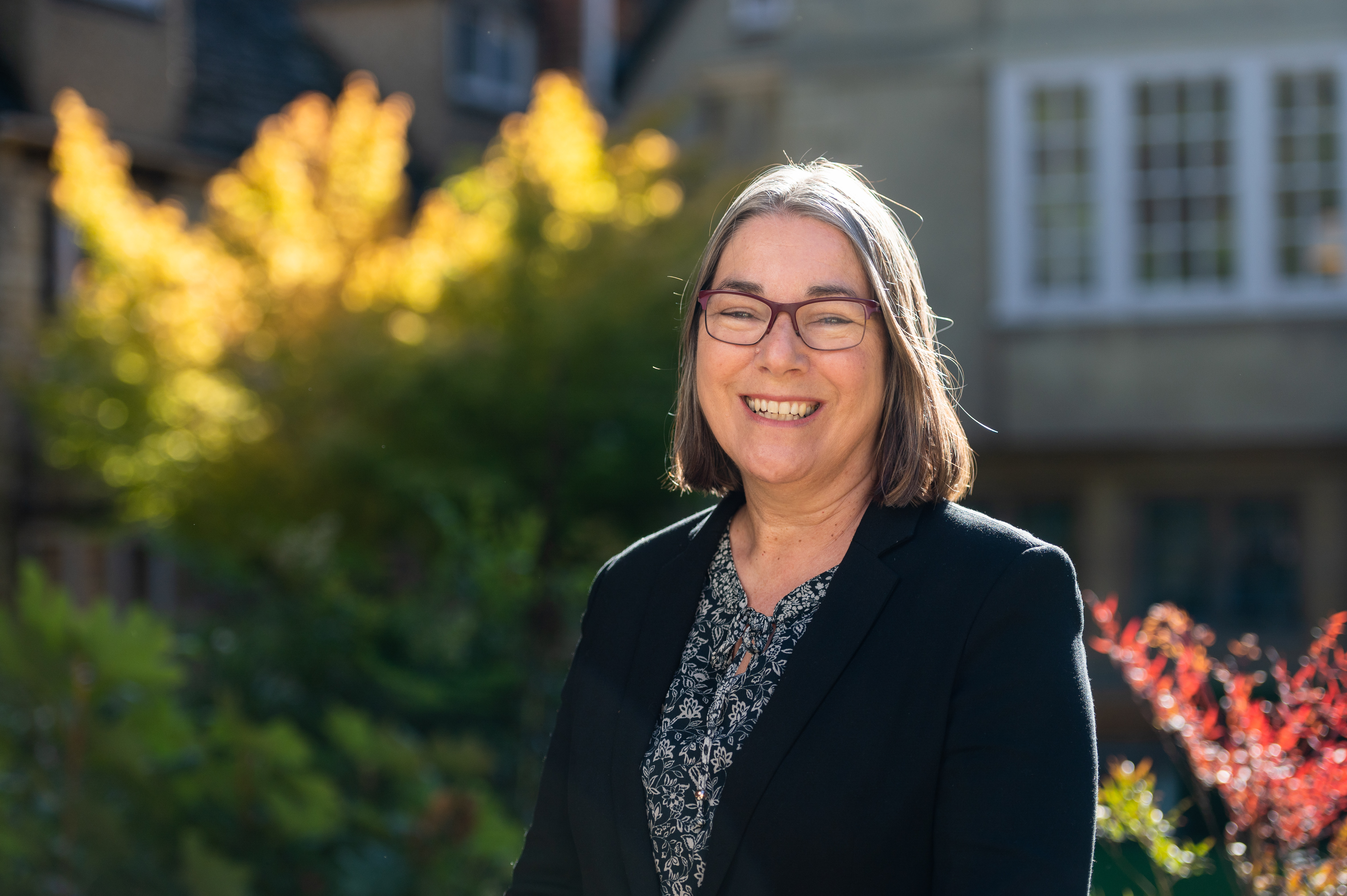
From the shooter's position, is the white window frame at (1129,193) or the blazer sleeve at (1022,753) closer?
the blazer sleeve at (1022,753)

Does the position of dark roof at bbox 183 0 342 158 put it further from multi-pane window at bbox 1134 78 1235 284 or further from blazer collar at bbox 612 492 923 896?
blazer collar at bbox 612 492 923 896

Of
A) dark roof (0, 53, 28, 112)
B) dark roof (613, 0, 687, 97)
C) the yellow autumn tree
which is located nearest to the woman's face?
the yellow autumn tree

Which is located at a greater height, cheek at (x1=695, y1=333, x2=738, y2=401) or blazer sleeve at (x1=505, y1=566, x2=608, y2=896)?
cheek at (x1=695, y1=333, x2=738, y2=401)

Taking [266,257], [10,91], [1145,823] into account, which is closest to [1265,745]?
[1145,823]

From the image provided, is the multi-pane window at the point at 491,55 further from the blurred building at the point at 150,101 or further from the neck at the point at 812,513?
the neck at the point at 812,513

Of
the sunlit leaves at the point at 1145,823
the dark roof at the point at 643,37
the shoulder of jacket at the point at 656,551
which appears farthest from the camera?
the dark roof at the point at 643,37

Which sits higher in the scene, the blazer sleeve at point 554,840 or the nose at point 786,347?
the nose at point 786,347

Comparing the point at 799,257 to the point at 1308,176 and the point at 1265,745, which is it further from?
the point at 1308,176

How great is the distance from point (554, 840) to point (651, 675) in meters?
0.32

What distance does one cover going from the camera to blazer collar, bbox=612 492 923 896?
5.63 feet

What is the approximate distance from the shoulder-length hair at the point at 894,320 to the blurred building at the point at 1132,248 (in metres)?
7.78

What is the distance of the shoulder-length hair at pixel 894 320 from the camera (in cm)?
188

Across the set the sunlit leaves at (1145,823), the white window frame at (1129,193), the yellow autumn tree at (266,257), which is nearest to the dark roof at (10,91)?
the yellow autumn tree at (266,257)

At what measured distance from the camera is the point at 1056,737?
60.9 inches
